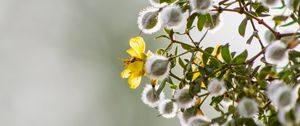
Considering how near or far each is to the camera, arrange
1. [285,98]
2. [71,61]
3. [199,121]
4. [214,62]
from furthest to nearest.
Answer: [71,61], [214,62], [199,121], [285,98]

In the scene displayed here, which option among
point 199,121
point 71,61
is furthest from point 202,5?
point 71,61

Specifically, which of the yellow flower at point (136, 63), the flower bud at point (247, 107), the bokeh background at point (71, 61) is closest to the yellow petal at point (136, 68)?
the yellow flower at point (136, 63)

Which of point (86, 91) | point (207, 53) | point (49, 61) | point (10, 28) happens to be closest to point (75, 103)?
point (86, 91)

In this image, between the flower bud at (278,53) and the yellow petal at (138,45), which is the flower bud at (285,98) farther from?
the yellow petal at (138,45)

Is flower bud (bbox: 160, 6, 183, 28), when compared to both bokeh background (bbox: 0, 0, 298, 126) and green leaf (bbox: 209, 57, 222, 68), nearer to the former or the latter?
green leaf (bbox: 209, 57, 222, 68)

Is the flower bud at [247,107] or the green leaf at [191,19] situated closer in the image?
the flower bud at [247,107]

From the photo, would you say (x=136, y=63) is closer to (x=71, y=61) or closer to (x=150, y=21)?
(x=150, y=21)
